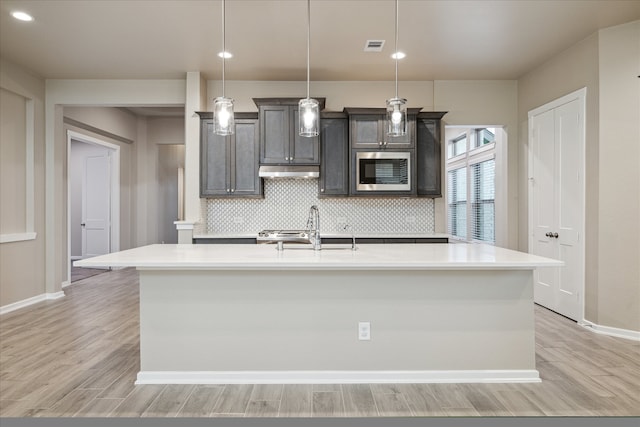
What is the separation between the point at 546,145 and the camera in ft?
15.0

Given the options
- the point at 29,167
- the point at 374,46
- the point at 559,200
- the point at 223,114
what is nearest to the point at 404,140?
the point at 374,46

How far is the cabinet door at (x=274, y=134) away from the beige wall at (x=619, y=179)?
3.27m

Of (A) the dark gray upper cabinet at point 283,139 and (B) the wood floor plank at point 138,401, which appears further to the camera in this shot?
(A) the dark gray upper cabinet at point 283,139

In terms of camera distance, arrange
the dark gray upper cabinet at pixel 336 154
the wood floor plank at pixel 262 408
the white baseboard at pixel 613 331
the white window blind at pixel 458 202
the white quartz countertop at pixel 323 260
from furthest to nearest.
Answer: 1. the white window blind at pixel 458 202
2. the dark gray upper cabinet at pixel 336 154
3. the white baseboard at pixel 613 331
4. the white quartz countertop at pixel 323 260
5. the wood floor plank at pixel 262 408

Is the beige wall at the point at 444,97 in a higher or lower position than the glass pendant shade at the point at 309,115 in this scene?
higher

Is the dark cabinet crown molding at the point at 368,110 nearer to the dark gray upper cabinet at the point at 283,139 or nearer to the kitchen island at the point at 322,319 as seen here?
the dark gray upper cabinet at the point at 283,139

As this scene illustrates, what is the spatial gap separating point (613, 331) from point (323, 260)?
3.10 meters

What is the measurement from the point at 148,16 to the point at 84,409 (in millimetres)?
3147

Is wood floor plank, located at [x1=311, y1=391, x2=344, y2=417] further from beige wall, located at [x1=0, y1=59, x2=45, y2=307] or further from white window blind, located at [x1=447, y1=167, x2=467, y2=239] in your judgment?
white window blind, located at [x1=447, y1=167, x2=467, y2=239]

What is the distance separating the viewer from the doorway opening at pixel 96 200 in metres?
7.46

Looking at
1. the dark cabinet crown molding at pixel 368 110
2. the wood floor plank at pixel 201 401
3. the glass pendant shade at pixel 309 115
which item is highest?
the dark cabinet crown molding at pixel 368 110

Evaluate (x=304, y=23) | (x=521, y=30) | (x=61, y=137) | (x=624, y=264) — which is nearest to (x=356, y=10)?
(x=304, y=23)

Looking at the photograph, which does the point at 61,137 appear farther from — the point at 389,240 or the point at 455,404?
the point at 455,404

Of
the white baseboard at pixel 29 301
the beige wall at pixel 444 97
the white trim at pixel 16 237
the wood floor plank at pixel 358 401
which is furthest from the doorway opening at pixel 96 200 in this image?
the wood floor plank at pixel 358 401
